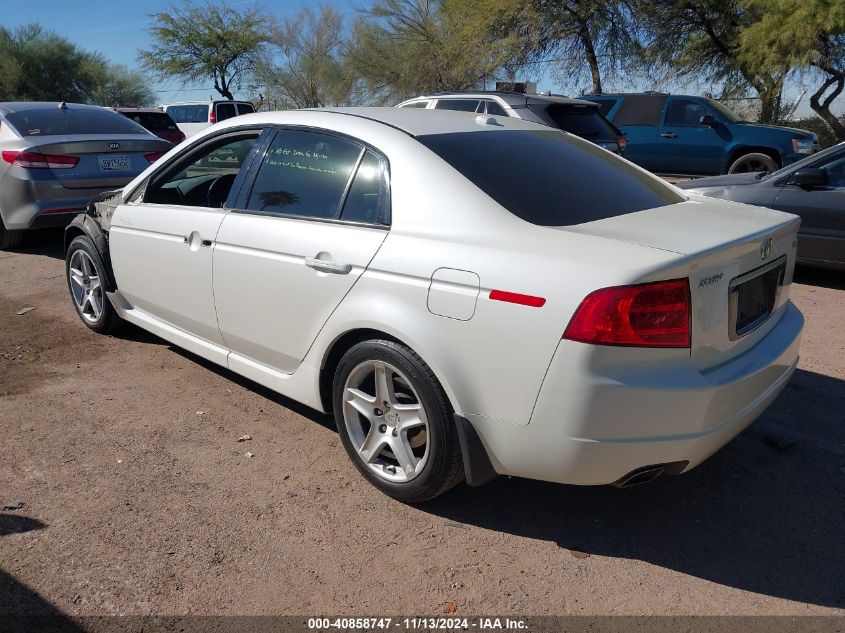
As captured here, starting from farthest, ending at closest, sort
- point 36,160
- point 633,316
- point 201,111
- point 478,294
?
point 201,111 < point 36,160 < point 478,294 < point 633,316

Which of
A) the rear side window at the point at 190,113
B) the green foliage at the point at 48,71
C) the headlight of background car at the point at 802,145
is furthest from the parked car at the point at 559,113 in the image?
the green foliage at the point at 48,71

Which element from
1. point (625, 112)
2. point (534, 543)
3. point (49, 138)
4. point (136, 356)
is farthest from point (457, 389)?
point (625, 112)

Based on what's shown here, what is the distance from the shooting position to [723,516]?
312 centimetres

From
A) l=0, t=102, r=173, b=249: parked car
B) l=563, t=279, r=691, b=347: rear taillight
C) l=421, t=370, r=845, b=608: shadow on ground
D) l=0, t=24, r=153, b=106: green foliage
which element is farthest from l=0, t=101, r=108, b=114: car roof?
l=0, t=24, r=153, b=106: green foliage

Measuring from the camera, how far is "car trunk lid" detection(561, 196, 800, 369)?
8.59ft

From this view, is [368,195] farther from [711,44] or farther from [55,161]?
[711,44]

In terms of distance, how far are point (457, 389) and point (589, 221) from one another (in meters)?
0.89

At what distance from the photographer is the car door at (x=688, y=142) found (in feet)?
44.2

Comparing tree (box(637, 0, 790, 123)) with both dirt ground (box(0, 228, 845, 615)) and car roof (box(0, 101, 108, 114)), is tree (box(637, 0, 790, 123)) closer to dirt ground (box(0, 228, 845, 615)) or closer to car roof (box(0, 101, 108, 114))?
car roof (box(0, 101, 108, 114))

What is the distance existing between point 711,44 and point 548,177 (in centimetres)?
2275

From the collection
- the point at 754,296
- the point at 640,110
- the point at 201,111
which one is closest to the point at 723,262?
the point at 754,296

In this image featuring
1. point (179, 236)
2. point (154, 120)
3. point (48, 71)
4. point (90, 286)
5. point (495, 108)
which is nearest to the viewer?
point (179, 236)

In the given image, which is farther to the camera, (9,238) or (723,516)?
(9,238)

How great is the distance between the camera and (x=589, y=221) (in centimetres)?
301
